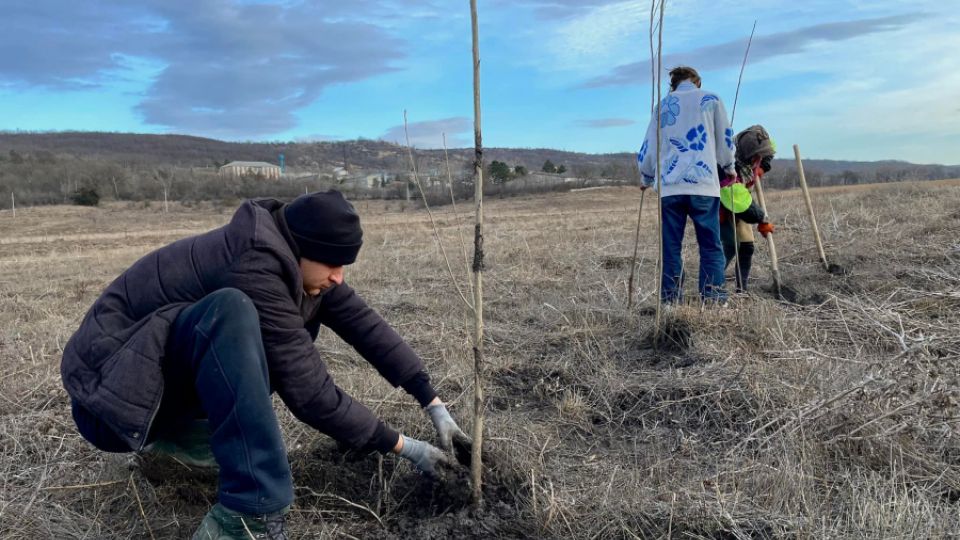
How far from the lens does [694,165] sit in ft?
14.9

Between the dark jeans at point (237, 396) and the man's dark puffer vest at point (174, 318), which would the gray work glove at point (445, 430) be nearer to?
the man's dark puffer vest at point (174, 318)

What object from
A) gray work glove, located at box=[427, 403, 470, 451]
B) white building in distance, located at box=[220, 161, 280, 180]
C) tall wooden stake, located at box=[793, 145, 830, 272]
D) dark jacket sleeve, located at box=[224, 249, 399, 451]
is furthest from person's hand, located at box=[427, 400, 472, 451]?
white building in distance, located at box=[220, 161, 280, 180]

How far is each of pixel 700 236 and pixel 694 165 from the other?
0.49 meters

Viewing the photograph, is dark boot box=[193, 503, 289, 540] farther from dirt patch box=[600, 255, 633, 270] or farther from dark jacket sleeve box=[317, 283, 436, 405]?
Answer: dirt patch box=[600, 255, 633, 270]

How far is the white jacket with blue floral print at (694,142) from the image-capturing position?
14.8ft

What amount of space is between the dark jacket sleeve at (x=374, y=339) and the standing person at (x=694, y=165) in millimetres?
2497

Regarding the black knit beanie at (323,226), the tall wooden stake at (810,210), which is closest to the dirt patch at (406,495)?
the black knit beanie at (323,226)

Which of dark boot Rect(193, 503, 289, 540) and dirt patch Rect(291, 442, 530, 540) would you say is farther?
dirt patch Rect(291, 442, 530, 540)

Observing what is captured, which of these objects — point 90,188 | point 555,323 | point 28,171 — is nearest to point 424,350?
point 555,323

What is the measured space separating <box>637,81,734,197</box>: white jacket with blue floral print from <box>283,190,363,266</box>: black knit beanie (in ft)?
10.0

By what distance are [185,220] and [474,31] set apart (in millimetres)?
28169

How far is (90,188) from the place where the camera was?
126ft

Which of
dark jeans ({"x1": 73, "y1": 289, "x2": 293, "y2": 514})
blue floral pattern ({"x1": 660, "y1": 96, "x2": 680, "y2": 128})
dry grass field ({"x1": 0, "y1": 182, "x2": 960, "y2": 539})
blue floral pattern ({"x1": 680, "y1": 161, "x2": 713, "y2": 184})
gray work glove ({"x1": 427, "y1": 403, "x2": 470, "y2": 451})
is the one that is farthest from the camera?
blue floral pattern ({"x1": 660, "y1": 96, "x2": 680, "y2": 128})

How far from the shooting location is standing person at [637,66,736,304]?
4.53 metres
